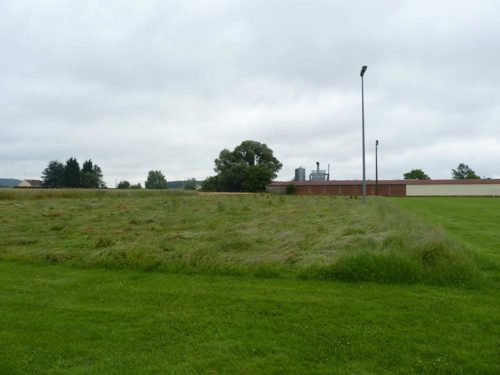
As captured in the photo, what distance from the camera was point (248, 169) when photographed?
94875mm

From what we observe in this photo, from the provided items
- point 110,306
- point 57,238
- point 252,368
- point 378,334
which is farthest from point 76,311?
point 57,238

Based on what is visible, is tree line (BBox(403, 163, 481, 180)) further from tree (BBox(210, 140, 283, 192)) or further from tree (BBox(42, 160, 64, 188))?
tree (BBox(42, 160, 64, 188))

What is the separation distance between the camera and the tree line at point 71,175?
101750 millimetres

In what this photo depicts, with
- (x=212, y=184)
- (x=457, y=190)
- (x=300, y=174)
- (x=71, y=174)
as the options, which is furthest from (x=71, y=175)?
(x=457, y=190)

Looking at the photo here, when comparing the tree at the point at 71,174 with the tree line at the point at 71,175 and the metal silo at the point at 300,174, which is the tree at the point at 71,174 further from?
the metal silo at the point at 300,174

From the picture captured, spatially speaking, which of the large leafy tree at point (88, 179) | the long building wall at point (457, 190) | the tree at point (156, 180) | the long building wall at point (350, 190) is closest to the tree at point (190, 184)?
the tree at point (156, 180)

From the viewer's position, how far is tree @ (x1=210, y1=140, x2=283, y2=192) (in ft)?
309

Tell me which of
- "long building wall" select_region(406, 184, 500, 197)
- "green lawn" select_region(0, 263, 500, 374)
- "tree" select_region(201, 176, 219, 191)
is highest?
"tree" select_region(201, 176, 219, 191)

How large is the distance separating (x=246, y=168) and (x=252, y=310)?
90568mm

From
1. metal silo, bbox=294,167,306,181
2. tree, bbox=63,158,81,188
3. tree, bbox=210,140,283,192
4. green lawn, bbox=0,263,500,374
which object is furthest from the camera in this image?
metal silo, bbox=294,167,306,181

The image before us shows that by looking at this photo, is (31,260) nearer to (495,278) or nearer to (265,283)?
(265,283)

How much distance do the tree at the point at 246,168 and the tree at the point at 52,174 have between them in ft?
136

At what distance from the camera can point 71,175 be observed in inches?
3991

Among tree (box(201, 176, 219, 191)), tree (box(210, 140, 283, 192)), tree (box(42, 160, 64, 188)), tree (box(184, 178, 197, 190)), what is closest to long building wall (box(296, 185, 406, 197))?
tree (box(210, 140, 283, 192))
